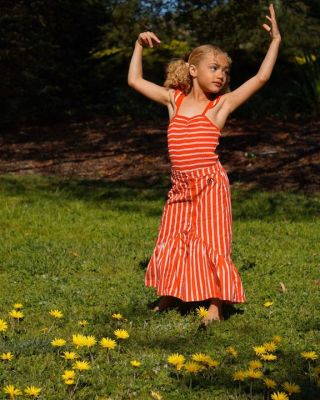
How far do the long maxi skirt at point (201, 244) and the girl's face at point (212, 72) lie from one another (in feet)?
1.47

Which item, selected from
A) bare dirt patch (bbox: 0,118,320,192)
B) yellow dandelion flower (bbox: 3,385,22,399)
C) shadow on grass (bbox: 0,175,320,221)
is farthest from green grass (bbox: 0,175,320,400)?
bare dirt patch (bbox: 0,118,320,192)

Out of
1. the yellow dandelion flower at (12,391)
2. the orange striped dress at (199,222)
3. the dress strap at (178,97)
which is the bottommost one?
the yellow dandelion flower at (12,391)

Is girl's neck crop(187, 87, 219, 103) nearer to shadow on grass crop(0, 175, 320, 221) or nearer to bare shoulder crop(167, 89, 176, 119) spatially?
bare shoulder crop(167, 89, 176, 119)

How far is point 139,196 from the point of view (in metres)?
8.64

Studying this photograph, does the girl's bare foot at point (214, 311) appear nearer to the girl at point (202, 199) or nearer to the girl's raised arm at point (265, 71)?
the girl at point (202, 199)

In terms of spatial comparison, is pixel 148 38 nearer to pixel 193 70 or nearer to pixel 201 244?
pixel 193 70

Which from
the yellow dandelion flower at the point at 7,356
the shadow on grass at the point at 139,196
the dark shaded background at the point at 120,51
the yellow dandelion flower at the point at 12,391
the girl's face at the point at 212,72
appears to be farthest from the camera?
the dark shaded background at the point at 120,51

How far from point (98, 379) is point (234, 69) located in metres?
14.0

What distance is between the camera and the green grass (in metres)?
3.25

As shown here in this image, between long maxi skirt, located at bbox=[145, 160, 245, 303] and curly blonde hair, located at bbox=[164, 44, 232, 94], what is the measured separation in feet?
1.69

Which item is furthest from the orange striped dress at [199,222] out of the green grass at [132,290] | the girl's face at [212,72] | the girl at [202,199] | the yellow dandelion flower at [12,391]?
the yellow dandelion flower at [12,391]

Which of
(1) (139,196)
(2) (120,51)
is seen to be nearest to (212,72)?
(1) (139,196)

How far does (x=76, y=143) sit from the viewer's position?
13180 mm

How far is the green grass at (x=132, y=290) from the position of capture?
10.6ft
